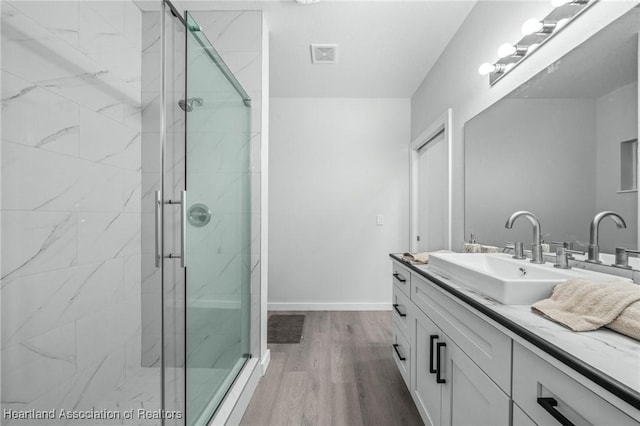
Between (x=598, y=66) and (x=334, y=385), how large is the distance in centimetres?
205

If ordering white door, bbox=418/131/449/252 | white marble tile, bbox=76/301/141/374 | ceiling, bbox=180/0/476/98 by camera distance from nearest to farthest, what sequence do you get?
white marble tile, bbox=76/301/141/374 < ceiling, bbox=180/0/476/98 < white door, bbox=418/131/449/252

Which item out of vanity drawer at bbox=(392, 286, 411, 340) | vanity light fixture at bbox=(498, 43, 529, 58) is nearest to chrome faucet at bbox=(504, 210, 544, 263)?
vanity drawer at bbox=(392, 286, 411, 340)

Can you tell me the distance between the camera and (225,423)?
1.40 meters

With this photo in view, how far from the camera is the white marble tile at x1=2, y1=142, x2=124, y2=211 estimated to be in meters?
1.27

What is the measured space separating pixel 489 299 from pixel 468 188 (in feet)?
4.22

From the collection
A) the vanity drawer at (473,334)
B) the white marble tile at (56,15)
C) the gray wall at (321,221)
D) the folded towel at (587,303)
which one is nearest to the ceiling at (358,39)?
the gray wall at (321,221)

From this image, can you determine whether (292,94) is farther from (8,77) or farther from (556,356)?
(556,356)

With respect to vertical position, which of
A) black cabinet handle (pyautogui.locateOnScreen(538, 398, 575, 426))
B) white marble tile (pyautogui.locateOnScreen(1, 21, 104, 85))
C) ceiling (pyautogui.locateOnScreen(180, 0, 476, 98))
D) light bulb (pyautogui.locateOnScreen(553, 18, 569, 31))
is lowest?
black cabinet handle (pyautogui.locateOnScreen(538, 398, 575, 426))

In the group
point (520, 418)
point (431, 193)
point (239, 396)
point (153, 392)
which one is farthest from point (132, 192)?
point (431, 193)

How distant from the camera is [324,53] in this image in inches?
101

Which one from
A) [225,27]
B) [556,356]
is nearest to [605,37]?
[556,356]

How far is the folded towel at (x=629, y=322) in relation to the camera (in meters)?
0.65

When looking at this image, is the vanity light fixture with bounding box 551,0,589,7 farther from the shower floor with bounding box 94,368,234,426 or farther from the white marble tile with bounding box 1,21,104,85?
the white marble tile with bounding box 1,21,104,85

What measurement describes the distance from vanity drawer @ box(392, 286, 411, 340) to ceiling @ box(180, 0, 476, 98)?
1.86 meters
